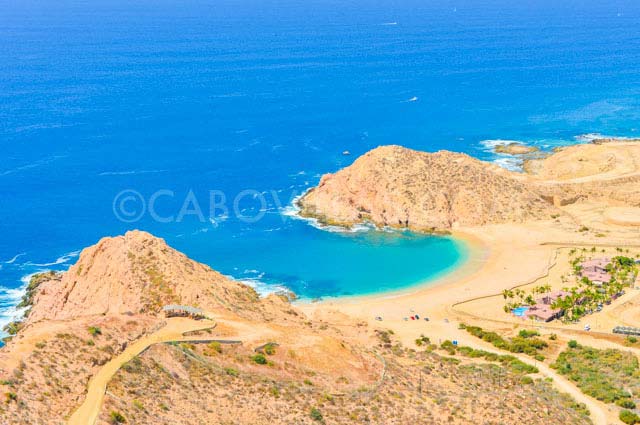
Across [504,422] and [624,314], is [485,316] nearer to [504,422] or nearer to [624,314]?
[624,314]

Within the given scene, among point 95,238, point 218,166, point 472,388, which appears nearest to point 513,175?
point 218,166

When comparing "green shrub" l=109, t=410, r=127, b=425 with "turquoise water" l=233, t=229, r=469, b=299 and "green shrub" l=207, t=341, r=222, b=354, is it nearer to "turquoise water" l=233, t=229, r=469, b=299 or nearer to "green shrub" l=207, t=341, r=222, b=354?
"green shrub" l=207, t=341, r=222, b=354

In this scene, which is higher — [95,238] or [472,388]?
[95,238]

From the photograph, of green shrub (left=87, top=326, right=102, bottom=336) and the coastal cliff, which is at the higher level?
green shrub (left=87, top=326, right=102, bottom=336)

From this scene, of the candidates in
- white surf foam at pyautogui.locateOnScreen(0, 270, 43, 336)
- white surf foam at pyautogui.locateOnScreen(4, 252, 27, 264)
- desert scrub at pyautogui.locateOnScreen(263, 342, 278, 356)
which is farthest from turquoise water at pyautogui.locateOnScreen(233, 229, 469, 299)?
desert scrub at pyautogui.locateOnScreen(263, 342, 278, 356)

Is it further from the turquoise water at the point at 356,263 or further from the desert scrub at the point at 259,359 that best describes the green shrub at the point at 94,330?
the turquoise water at the point at 356,263

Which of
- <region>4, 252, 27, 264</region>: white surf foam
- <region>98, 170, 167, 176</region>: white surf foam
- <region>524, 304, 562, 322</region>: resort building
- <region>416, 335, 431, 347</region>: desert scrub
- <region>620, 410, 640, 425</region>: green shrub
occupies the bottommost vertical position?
<region>620, 410, 640, 425</region>: green shrub
